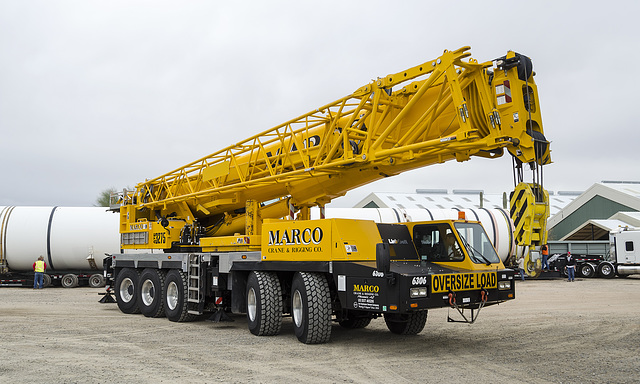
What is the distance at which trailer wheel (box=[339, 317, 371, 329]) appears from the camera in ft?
40.1

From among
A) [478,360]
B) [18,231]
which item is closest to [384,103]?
[478,360]

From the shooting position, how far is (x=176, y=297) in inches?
548

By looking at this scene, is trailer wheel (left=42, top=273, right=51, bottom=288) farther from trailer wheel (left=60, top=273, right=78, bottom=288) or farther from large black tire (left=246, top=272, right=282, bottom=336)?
large black tire (left=246, top=272, right=282, bottom=336)

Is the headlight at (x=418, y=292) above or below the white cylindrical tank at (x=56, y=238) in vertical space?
below

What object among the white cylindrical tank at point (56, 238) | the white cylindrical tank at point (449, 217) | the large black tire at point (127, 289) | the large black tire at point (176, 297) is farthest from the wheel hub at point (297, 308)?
the white cylindrical tank at point (56, 238)

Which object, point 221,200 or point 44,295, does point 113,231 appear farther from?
point 221,200

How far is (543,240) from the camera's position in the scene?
860cm

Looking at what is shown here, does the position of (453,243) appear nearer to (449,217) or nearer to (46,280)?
(449,217)

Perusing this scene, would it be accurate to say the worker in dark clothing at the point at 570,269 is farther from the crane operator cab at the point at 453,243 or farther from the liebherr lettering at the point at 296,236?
the liebherr lettering at the point at 296,236

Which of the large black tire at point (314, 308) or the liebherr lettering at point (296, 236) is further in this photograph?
the liebherr lettering at point (296, 236)

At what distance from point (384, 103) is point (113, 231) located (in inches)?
712

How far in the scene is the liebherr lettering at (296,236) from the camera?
10.0 meters

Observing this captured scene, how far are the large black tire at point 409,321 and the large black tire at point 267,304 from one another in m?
2.13

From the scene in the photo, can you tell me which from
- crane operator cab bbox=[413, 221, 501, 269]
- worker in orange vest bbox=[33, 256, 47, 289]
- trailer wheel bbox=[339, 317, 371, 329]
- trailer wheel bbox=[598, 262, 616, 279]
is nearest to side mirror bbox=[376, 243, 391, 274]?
crane operator cab bbox=[413, 221, 501, 269]
